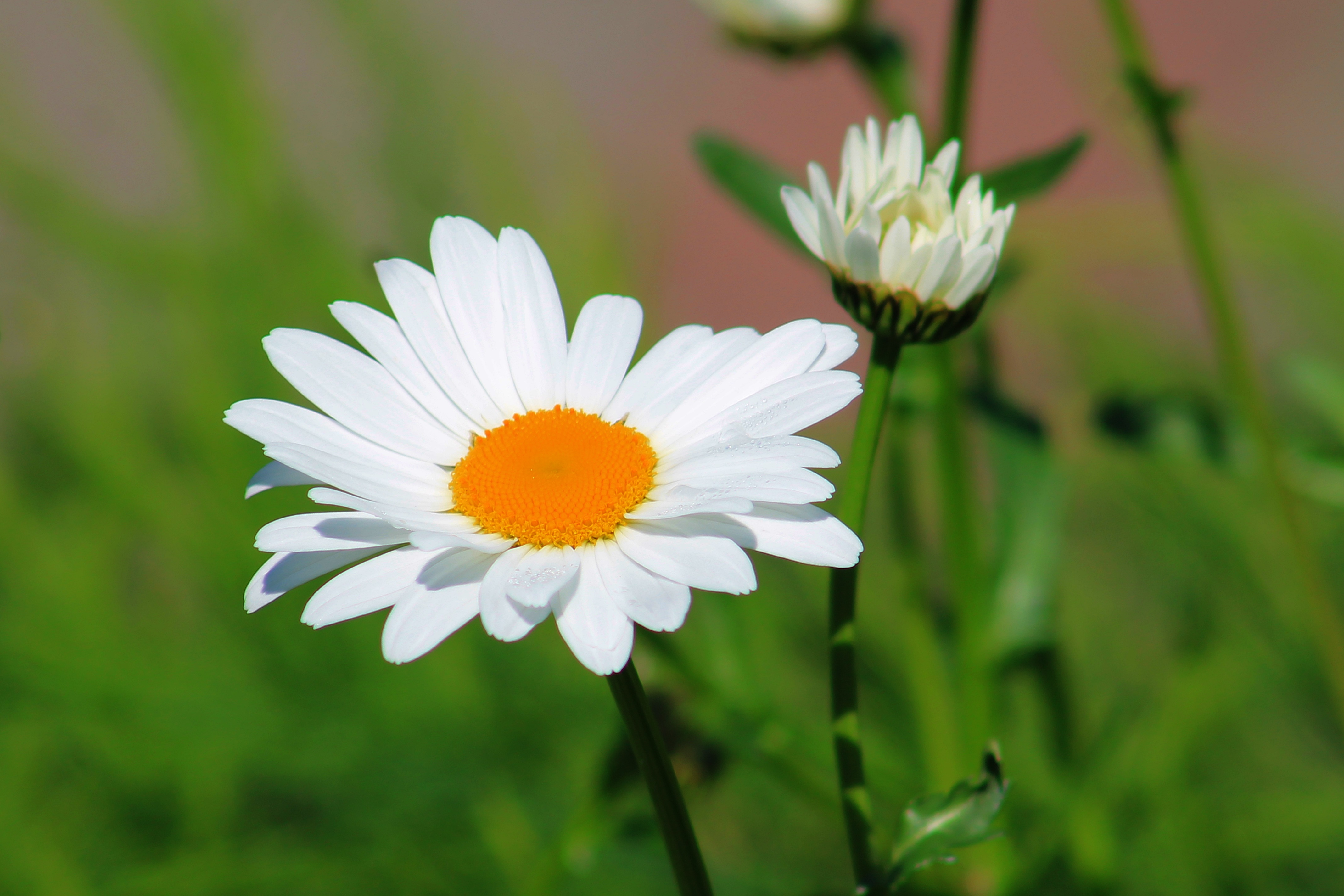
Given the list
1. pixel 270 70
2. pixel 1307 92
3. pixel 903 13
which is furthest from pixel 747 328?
pixel 903 13

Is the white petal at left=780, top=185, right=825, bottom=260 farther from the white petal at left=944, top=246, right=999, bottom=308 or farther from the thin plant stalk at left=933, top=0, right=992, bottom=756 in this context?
the thin plant stalk at left=933, top=0, right=992, bottom=756

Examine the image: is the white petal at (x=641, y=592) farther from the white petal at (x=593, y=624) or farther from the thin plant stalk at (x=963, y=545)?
the thin plant stalk at (x=963, y=545)

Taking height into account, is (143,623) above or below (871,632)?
above

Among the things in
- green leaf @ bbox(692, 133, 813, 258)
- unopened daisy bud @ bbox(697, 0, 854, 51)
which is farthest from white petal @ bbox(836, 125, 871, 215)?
unopened daisy bud @ bbox(697, 0, 854, 51)

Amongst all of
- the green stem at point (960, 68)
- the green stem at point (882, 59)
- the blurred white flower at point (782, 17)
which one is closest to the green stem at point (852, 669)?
the green stem at point (960, 68)

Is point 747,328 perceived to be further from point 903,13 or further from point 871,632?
point 903,13
